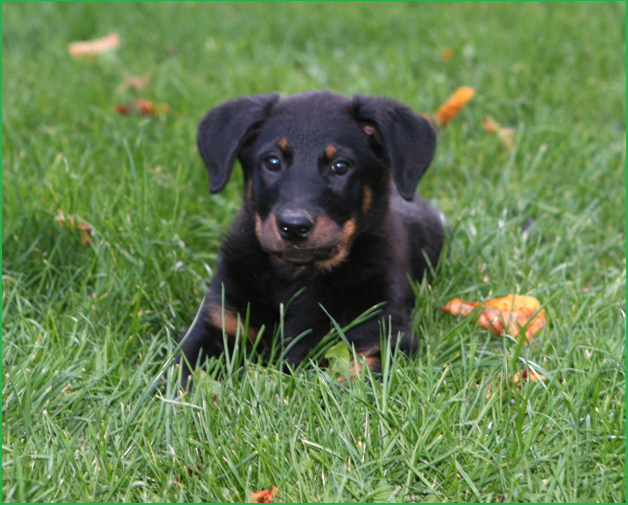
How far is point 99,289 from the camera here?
Answer: 3.14 meters

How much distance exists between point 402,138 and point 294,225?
0.59 meters

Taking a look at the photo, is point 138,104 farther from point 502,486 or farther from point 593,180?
point 502,486

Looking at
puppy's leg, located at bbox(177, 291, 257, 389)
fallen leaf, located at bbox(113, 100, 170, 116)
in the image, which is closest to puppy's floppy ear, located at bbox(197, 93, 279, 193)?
puppy's leg, located at bbox(177, 291, 257, 389)

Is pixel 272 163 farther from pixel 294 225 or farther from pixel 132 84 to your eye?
pixel 132 84

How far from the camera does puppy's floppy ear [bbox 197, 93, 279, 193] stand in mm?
2842

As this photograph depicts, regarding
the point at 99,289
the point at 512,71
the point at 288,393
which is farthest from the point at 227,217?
the point at 512,71

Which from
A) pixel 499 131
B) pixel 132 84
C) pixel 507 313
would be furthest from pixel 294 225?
pixel 132 84

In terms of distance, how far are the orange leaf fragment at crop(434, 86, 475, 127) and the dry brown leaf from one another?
283cm

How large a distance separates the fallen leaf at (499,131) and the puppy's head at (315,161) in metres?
2.00

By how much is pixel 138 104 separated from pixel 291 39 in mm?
1845

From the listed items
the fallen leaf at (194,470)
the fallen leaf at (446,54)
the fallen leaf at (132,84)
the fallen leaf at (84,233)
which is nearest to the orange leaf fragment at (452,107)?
the fallen leaf at (446,54)

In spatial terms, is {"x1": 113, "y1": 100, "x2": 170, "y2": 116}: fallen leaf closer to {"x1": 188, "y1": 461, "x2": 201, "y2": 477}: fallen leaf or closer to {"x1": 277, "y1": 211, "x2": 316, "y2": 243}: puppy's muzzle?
{"x1": 277, "y1": 211, "x2": 316, "y2": 243}: puppy's muzzle

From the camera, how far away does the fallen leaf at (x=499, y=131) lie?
474 centimetres

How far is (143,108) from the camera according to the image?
4988mm
